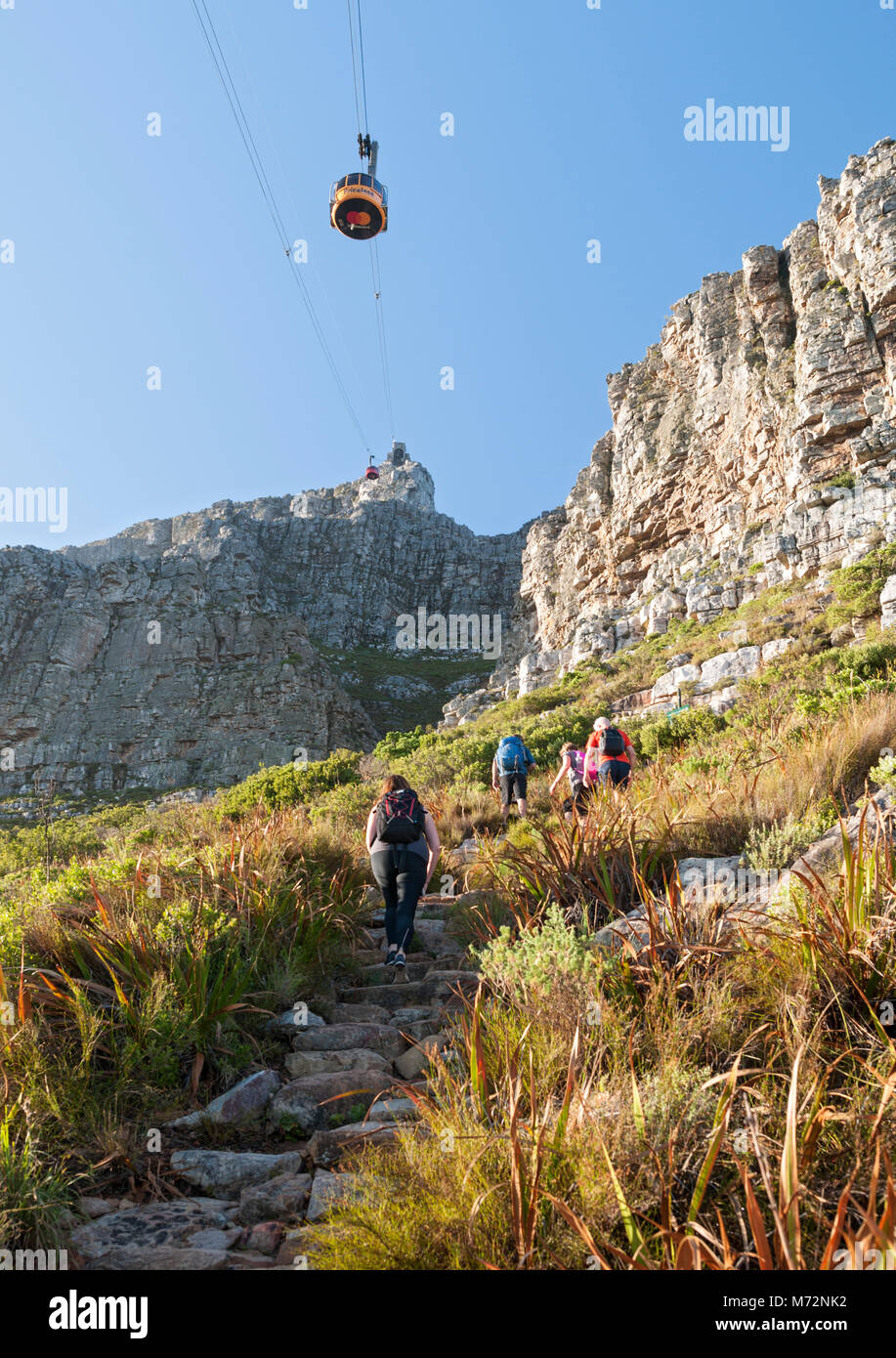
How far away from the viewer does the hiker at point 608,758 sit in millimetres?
7891

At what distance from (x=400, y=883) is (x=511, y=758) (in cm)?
373

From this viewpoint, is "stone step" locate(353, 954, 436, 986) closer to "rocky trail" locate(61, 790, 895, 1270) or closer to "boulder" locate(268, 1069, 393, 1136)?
"rocky trail" locate(61, 790, 895, 1270)

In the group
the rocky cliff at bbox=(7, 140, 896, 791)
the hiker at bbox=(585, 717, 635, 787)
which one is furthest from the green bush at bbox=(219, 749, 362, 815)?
the rocky cliff at bbox=(7, 140, 896, 791)

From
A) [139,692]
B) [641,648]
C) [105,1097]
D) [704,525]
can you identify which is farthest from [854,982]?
[139,692]

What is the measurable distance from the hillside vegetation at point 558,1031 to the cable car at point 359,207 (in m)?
14.2

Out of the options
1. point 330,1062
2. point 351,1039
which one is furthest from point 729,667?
point 330,1062

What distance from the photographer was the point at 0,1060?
3092mm

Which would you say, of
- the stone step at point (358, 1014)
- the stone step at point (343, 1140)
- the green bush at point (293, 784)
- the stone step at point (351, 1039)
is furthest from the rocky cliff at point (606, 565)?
the stone step at point (343, 1140)

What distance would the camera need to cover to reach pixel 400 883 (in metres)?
5.76

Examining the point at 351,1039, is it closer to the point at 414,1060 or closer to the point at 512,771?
the point at 414,1060

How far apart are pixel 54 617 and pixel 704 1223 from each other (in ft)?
186

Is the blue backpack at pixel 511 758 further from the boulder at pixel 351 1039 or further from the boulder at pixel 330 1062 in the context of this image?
the boulder at pixel 330 1062

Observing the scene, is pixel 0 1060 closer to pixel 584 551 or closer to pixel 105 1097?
pixel 105 1097

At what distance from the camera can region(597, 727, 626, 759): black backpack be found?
8.04 metres
